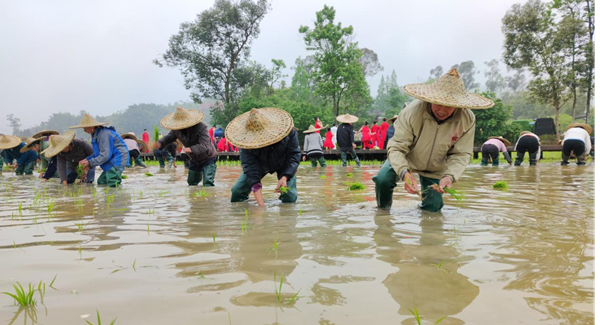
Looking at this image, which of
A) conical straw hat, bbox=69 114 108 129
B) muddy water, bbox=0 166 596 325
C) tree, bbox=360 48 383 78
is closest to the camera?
muddy water, bbox=0 166 596 325

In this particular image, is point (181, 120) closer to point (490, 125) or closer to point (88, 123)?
point (88, 123)

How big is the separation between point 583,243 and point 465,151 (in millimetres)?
1398

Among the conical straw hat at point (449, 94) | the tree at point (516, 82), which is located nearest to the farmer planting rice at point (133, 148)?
the conical straw hat at point (449, 94)

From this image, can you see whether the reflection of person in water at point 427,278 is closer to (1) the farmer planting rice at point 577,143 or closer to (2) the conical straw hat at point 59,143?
(2) the conical straw hat at point 59,143

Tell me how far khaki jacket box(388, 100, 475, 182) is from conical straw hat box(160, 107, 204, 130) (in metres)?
3.89

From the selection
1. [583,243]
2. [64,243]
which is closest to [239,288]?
[64,243]

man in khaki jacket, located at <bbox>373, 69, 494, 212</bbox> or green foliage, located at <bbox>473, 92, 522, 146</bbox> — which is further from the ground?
green foliage, located at <bbox>473, 92, 522, 146</bbox>

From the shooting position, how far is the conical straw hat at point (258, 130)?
4527 mm

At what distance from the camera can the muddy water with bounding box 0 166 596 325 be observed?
1788 mm

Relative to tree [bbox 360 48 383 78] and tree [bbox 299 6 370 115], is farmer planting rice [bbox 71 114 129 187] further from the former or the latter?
tree [bbox 360 48 383 78]

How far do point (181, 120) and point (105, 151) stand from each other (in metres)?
1.72

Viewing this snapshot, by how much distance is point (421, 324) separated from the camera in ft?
5.43

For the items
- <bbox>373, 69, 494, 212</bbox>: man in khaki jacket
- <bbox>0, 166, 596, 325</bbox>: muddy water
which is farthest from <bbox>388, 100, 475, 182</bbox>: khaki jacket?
<bbox>0, 166, 596, 325</bbox>: muddy water

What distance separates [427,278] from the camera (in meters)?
2.17
